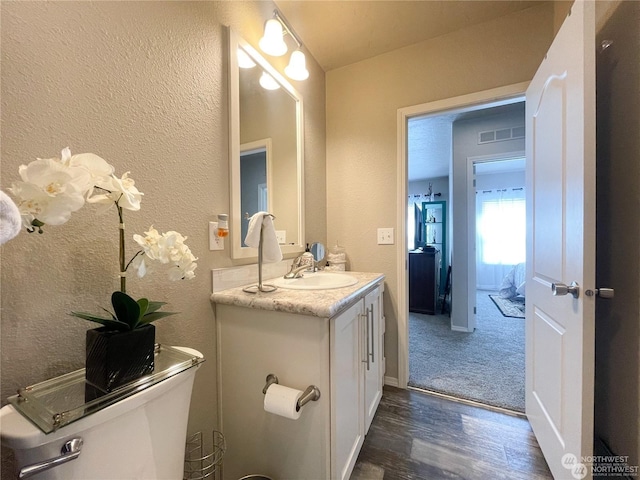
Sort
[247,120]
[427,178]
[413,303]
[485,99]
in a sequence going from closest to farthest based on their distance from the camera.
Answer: [247,120] < [485,99] < [413,303] < [427,178]

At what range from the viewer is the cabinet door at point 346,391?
930mm

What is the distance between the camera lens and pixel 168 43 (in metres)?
0.94

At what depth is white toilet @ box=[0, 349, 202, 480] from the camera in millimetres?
468

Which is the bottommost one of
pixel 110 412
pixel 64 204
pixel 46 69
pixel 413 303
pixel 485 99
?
pixel 413 303

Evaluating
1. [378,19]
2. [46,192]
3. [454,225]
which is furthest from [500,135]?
[46,192]

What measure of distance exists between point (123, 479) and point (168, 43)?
1323 mm

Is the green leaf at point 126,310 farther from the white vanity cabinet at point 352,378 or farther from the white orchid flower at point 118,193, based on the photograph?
the white vanity cabinet at point 352,378

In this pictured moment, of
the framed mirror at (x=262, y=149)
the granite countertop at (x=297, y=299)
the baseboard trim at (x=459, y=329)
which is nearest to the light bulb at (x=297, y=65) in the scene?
the framed mirror at (x=262, y=149)

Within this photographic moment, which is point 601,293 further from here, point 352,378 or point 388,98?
point 388,98

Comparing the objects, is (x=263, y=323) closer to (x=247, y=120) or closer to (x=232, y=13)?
(x=247, y=120)

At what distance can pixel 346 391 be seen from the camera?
1.04m

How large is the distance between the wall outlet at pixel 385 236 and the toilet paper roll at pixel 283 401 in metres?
1.26

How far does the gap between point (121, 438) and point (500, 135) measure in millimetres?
3494

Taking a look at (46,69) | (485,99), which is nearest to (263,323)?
(46,69)
